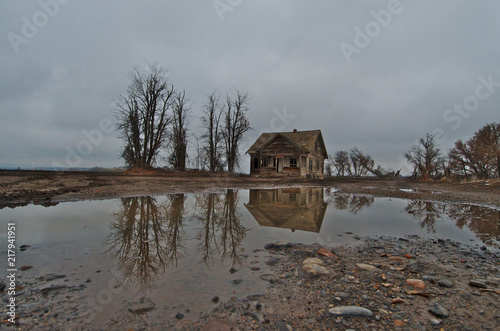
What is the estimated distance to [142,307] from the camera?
235 centimetres

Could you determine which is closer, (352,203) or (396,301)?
(396,301)

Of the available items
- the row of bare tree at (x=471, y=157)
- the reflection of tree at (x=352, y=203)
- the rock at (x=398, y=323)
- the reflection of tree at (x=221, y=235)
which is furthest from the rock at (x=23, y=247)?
the row of bare tree at (x=471, y=157)

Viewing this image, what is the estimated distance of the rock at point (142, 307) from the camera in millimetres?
2299

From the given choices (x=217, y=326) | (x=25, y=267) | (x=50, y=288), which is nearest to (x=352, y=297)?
(x=217, y=326)

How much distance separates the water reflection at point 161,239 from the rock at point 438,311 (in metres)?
2.39

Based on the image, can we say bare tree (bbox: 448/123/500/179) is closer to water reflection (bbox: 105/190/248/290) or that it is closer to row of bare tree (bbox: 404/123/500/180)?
row of bare tree (bbox: 404/123/500/180)

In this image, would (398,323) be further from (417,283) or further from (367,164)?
(367,164)

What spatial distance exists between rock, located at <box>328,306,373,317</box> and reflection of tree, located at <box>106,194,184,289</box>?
2139 millimetres

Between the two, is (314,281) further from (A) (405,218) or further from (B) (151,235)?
(A) (405,218)

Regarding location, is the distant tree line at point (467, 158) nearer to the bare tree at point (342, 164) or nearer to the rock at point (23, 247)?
the bare tree at point (342, 164)

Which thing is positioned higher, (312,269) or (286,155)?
(286,155)

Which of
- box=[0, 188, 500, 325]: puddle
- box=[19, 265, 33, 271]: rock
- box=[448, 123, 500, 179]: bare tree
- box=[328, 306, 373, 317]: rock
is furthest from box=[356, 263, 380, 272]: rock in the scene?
box=[448, 123, 500, 179]: bare tree

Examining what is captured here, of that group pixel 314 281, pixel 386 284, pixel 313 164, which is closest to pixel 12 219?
pixel 314 281

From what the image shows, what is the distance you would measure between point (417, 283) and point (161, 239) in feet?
14.0
